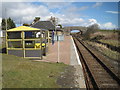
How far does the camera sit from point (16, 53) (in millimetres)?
12609

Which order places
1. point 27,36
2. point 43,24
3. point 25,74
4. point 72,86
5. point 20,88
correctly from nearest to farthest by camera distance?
point 20,88 → point 72,86 → point 25,74 → point 27,36 → point 43,24

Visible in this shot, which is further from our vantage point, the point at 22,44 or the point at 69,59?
the point at 22,44

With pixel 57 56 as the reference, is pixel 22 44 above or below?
above

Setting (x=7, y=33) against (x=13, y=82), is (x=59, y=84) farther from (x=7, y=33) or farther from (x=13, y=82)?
(x=7, y=33)

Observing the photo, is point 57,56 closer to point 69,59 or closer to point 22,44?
point 69,59

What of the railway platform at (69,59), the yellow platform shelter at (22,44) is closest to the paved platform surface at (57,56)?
the railway platform at (69,59)

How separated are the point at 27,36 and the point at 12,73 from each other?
26.9 ft

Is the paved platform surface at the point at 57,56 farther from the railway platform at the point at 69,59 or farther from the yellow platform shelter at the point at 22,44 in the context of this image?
the yellow platform shelter at the point at 22,44

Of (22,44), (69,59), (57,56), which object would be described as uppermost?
(22,44)

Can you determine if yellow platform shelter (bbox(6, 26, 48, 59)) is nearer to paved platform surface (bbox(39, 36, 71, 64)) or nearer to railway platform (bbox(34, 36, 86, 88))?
paved platform surface (bbox(39, 36, 71, 64))

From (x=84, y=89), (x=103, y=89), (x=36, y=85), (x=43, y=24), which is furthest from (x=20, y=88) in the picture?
(x=43, y=24)

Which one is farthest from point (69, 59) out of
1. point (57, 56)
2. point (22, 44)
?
point (22, 44)

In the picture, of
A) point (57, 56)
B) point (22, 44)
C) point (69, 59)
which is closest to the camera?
point (69, 59)

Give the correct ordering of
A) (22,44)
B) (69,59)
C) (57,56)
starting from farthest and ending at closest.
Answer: (57,56), (22,44), (69,59)
